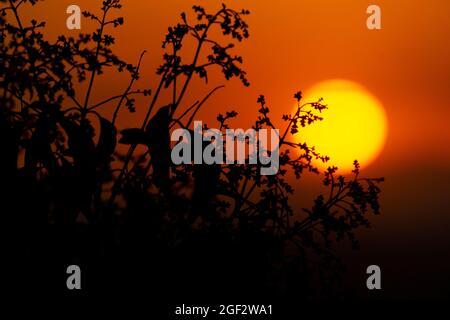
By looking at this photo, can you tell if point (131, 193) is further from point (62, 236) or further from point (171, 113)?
point (171, 113)

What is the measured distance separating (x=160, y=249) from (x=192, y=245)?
0.37 ft

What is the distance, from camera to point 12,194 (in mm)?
1821

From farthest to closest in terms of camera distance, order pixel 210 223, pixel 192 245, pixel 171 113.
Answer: pixel 171 113, pixel 210 223, pixel 192 245

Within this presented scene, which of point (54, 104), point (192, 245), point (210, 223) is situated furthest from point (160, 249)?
point (54, 104)

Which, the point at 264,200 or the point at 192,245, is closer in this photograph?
the point at 192,245

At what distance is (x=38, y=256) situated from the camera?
179cm

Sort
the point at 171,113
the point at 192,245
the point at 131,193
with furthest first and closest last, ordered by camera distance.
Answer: the point at 171,113
the point at 192,245
the point at 131,193

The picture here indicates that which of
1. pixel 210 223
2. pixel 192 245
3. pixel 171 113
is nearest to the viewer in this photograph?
pixel 192 245

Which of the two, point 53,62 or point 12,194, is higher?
point 53,62
